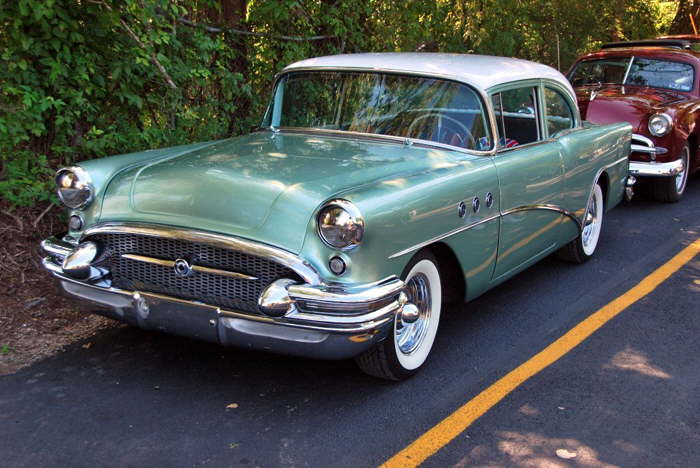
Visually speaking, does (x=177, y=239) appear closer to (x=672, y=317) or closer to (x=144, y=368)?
(x=144, y=368)

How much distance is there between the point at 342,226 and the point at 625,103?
5.86 m

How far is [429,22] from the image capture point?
9.05 m

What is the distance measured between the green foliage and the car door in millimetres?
2558

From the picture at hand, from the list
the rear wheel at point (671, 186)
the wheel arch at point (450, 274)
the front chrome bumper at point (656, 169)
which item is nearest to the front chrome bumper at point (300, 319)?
the wheel arch at point (450, 274)

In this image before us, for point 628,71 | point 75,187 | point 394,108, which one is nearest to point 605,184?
point 394,108

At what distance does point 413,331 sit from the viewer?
4.17 metres

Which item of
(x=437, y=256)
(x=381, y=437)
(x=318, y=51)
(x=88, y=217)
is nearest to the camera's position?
(x=381, y=437)

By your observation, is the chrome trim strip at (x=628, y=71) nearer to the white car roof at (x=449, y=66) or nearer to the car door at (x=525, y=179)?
the white car roof at (x=449, y=66)

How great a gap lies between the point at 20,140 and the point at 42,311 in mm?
1178

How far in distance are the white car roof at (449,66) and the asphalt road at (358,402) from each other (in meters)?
1.53

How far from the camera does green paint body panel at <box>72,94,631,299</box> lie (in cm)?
354

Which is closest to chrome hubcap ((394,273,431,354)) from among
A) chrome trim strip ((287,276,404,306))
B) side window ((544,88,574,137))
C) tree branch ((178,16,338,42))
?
chrome trim strip ((287,276,404,306))

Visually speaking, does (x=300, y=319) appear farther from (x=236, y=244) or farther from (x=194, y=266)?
(x=194, y=266)

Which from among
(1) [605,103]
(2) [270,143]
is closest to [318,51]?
(1) [605,103]
